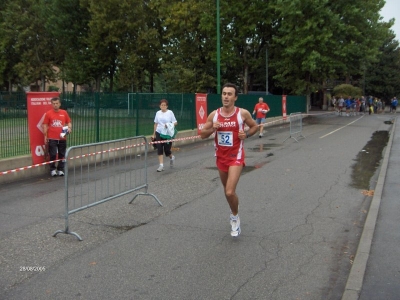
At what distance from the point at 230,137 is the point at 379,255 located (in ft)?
7.51

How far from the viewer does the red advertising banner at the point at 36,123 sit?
11.0m

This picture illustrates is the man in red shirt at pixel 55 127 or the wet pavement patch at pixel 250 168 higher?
the man in red shirt at pixel 55 127

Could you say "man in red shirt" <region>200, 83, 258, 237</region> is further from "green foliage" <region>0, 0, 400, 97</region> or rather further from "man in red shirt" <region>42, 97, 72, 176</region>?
"green foliage" <region>0, 0, 400, 97</region>

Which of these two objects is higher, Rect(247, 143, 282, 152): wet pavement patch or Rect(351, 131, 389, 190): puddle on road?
Rect(247, 143, 282, 152): wet pavement patch

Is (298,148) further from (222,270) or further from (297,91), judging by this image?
(297,91)

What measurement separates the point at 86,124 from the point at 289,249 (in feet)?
30.6

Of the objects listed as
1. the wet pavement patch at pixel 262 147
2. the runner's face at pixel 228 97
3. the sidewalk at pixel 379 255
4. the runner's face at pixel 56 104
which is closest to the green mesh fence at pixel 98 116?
the runner's face at pixel 56 104

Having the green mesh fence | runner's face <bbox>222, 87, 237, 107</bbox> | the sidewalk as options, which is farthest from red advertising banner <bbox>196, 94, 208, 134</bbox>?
runner's face <bbox>222, 87, 237, 107</bbox>

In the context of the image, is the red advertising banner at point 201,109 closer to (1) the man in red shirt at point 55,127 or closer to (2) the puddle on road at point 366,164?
(2) the puddle on road at point 366,164

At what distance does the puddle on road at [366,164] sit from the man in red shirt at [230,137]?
469 centimetres

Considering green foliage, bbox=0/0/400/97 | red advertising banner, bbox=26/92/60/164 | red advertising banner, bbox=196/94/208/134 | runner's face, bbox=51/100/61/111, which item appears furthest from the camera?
green foliage, bbox=0/0/400/97

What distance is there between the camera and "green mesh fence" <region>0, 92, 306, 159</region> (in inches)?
434

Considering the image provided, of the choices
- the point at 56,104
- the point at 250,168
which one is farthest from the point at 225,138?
the point at 250,168
